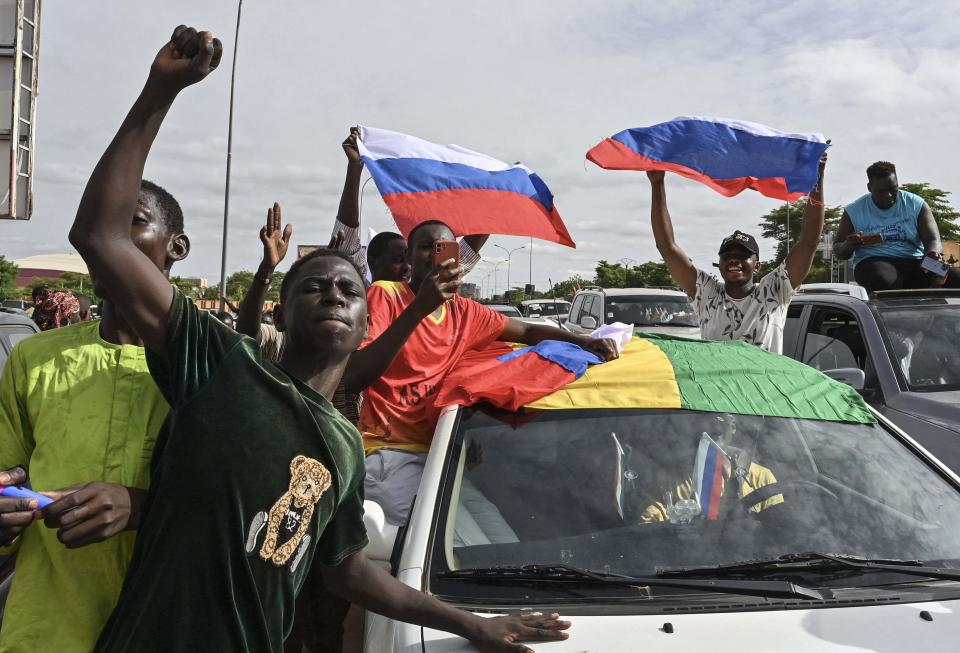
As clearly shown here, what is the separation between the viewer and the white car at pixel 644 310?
1213cm

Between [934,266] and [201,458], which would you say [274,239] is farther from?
[934,266]

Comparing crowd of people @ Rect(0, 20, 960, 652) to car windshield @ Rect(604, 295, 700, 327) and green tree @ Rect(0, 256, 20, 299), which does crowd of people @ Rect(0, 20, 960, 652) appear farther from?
green tree @ Rect(0, 256, 20, 299)

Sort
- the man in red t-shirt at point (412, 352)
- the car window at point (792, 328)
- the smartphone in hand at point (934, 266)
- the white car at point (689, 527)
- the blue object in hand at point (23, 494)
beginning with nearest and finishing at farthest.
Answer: the blue object in hand at point (23, 494), the white car at point (689, 527), the man in red t-shirt at point (412, 352), the smartphone in hand at point (934, 266), the car window at point (792, 328)

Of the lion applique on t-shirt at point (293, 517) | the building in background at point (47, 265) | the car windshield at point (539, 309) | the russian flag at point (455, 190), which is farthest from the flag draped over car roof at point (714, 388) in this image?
the building in background at point (47, 265)

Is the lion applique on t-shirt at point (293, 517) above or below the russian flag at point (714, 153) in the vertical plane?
below

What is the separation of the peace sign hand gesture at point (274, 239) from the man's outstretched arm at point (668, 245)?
277 centimetres

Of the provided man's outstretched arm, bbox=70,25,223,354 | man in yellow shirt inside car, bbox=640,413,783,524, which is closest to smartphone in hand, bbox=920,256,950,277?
man in yellow shirt inside car, bbox=640,413,783,524

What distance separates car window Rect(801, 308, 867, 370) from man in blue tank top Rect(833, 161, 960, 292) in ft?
2.31

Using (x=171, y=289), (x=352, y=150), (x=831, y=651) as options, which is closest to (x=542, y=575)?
(x=831, y=651)

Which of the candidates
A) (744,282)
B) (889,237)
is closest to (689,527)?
(744,282)

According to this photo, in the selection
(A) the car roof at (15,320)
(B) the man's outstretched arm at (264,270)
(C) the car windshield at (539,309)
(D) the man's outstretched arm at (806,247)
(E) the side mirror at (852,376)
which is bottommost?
(C) the car windshield at (539,309)

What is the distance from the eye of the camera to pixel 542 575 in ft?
7.04

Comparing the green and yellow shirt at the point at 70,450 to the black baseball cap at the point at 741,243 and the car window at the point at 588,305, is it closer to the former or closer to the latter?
the black baseball cap at the point at 741,243

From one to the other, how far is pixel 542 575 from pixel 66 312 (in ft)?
17.7
